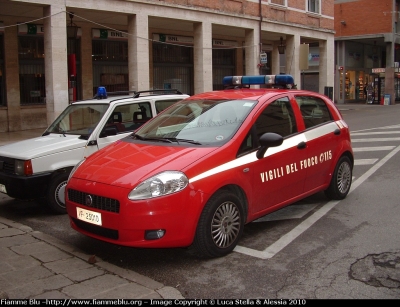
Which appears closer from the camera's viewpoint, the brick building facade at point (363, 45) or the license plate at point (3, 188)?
the license plate at point (3, 188)

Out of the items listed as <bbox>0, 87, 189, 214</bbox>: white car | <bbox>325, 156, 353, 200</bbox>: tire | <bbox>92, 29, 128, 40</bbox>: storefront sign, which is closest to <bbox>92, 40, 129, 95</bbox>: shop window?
<bbox>92, 29, 128, 40</bbox>: storefront sign

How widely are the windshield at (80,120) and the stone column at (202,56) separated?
1391 centimetres

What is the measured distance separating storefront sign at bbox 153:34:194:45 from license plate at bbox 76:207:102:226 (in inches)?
762

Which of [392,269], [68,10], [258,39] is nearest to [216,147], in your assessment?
[392,269]

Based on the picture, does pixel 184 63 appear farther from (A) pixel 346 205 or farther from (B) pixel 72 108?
(A) pixel 346 205

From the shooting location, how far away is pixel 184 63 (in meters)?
25.7

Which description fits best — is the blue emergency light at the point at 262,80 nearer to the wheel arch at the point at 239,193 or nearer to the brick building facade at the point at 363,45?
the wheel arch at the point at 239,193

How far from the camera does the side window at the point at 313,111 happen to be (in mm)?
6363

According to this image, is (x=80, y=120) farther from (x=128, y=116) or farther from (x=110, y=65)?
(x=110, y=65)

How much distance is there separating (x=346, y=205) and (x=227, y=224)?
8.86ft

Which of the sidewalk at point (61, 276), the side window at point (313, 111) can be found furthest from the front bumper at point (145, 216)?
the side window at point (313, 111)

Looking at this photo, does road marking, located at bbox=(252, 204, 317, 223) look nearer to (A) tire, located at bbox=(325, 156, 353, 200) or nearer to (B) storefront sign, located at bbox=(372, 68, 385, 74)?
(A) tire, located at bbox=(325, 156, 353, 200)

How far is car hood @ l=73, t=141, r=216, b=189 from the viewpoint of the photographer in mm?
4609

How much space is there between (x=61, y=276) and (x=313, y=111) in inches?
158
